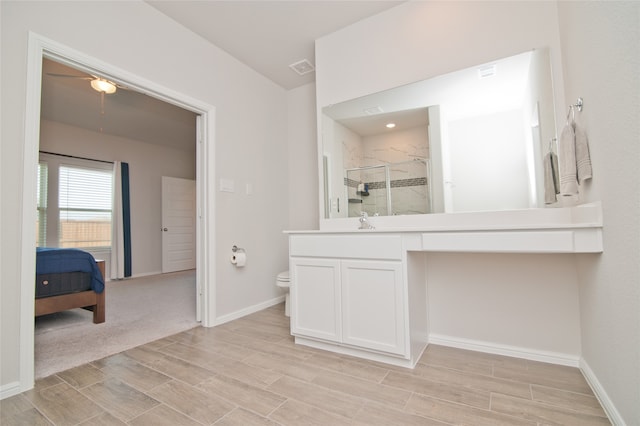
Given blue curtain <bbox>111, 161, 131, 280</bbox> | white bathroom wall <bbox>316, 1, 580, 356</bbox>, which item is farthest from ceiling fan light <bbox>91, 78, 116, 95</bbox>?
white bathroom wall <bbox>316, 1, 580, 356</bbox>

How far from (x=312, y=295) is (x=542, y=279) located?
1.48 m

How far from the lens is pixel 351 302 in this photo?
1.95 meters

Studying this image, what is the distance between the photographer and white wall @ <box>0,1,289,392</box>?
158 centimetres

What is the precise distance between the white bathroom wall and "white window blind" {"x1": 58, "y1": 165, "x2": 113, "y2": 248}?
514 centimetres

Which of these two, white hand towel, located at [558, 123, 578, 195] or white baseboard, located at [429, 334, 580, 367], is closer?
white hand towel, located at [558, 123, 578, 195]

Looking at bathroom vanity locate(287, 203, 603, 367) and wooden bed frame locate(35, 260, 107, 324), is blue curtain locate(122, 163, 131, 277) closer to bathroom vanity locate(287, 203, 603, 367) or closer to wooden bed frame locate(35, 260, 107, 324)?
wooden bed frame locate(35, 260, 107, 324)

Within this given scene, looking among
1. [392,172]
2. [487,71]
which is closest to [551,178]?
[487,71]

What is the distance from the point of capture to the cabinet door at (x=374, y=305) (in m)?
1.79

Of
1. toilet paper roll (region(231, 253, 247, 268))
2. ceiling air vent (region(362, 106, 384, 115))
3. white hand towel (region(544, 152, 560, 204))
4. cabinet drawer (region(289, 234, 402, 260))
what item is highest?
ceiling air vent (region(362, 106, 384, 115))

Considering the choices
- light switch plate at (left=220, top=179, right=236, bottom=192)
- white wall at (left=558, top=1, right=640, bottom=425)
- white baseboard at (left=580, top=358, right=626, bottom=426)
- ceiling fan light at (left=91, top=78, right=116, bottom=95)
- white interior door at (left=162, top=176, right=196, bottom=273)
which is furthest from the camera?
white interior door at (left=162, top=176, right=196, bottom=273)

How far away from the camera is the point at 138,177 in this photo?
18.8 feet

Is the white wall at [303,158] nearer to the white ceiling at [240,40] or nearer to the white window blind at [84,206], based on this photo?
the white ceiling at [240,40]

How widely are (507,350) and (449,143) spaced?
4.74ft

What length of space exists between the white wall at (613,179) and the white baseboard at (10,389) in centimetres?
278
